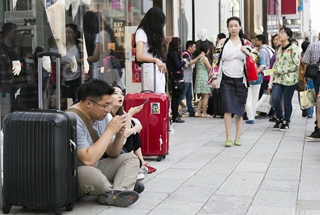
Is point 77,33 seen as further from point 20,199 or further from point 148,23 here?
point 20,199

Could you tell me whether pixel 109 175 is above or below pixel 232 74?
below

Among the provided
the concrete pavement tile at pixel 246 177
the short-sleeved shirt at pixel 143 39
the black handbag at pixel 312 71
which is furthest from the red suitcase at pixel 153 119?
the black handbag at pixel 312 71

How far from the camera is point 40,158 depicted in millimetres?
4105

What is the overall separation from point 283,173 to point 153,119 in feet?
5.04

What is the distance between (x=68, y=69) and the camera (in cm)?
770

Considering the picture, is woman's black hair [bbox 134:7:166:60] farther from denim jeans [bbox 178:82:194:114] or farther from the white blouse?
denim jeans [bbox 178:82:194:114]

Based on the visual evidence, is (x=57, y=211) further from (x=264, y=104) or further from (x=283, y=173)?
(x=264, y=104)

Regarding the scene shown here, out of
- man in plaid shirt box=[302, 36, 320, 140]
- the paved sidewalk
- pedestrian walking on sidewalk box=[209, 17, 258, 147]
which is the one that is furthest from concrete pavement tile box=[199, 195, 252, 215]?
man in plaid shirt box=[302, 36, 320, 140]

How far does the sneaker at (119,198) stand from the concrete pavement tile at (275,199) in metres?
0.95

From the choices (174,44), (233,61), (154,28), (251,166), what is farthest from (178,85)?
(251,166)

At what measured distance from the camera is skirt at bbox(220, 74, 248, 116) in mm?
7965

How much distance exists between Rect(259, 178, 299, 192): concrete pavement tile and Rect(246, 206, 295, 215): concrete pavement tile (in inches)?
28.1

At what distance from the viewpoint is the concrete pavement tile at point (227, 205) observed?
14.5ft

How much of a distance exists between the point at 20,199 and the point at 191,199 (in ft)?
4.54
